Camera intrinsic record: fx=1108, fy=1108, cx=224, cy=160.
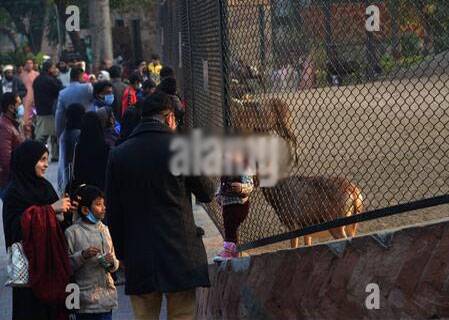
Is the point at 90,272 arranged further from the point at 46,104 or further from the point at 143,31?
the point at 143,31

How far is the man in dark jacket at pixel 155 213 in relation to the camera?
6.04 m

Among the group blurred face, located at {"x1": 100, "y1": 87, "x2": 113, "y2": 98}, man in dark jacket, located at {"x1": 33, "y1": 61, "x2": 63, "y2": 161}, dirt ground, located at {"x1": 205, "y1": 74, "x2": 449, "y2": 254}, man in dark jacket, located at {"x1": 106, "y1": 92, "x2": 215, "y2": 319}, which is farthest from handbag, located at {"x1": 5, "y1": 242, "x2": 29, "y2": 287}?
man in dark jacket, located at {"x1": 33, "y1": 61, "x2": 63, "y2": 161}

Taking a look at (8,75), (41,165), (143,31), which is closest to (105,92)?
(41,165)

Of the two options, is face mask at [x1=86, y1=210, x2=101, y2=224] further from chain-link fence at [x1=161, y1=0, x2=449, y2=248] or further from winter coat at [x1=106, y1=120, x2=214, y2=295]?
chain-link fence at [x1=161, y1=0, x2=449, y2=248]

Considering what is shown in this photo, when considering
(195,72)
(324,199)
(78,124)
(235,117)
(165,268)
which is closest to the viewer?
(165,268)

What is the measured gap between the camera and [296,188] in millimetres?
8031

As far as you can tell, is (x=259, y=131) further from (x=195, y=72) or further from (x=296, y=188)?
(x=195, y=72)

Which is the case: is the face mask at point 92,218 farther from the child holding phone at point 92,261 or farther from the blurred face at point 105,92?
the blurred face at point 105,92

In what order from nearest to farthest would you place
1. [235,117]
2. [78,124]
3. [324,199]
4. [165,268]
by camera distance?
1. [165,268]
2. [324,199]
3. [235,117]
4. [78,124]

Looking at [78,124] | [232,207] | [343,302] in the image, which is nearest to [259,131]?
[232,207]

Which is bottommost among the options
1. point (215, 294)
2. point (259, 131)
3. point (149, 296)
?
point (215, 294)

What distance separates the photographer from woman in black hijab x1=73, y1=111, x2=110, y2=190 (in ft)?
32.1

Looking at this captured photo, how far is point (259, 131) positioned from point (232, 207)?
3.76ft

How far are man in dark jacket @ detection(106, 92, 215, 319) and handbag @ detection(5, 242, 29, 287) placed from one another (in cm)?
89
